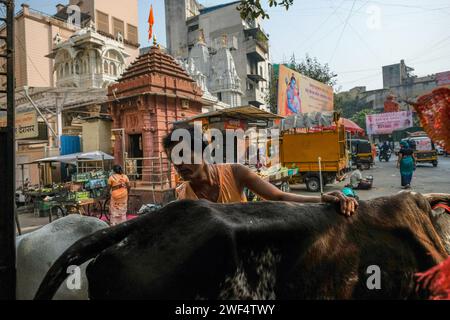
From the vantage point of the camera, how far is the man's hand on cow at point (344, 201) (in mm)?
1514

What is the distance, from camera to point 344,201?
1527 mm

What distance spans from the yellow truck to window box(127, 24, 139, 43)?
102 ft

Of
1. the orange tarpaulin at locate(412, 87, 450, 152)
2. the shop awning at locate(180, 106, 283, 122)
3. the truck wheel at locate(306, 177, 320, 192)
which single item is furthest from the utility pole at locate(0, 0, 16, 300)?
the truck wheel at locate(306, 177, 320, 192)

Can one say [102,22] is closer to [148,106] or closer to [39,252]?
[148,106]

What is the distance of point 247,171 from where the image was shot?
2.26 meters

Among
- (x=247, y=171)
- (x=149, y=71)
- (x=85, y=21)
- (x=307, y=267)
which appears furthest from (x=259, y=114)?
(x=85, y=21)

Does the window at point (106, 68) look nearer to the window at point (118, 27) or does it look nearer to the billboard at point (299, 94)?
the window at point (118, 27)

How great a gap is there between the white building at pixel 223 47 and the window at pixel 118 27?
25.0 ft

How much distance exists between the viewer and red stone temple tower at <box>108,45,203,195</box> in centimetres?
1114

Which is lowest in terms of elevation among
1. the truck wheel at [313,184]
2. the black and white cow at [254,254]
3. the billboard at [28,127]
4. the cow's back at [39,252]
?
the truck wheel at [313,184]

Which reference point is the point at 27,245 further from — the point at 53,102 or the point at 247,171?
the point at 53,102

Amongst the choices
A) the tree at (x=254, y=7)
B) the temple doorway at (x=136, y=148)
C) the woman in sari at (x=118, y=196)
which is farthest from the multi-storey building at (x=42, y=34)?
the tree at (x=254, y=7)
